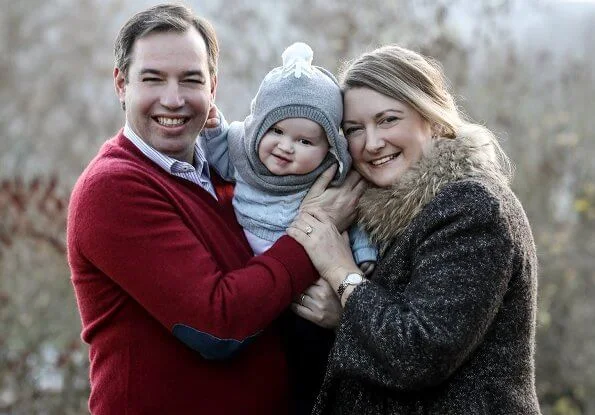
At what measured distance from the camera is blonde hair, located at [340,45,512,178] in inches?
115

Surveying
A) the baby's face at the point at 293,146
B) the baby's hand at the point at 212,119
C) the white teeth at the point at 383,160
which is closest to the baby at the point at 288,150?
the baby's face at the point at 293,146

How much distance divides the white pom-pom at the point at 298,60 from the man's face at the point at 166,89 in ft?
1.02

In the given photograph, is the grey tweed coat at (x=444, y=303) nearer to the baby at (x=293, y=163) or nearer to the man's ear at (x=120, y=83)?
the baby at (x=293, y=163)

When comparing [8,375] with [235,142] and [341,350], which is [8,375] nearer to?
[235,142]

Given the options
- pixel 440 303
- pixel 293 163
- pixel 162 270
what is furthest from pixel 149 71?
pixel 440 303

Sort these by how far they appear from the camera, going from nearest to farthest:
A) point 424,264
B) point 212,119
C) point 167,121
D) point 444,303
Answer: point 444,303
point 424,264
point 167,121
point 212,119

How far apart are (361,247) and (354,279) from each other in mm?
229

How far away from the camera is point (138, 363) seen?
108 inches

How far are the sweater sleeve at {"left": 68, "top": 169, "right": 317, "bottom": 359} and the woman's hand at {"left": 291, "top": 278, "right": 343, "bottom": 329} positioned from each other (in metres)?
0.19

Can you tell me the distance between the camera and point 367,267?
3.01 meters

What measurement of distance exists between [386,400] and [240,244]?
71cm

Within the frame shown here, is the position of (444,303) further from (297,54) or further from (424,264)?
(297,54)

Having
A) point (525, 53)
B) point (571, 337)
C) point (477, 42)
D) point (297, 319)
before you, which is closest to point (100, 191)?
point (297, 319)

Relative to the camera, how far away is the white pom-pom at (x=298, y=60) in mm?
3043
